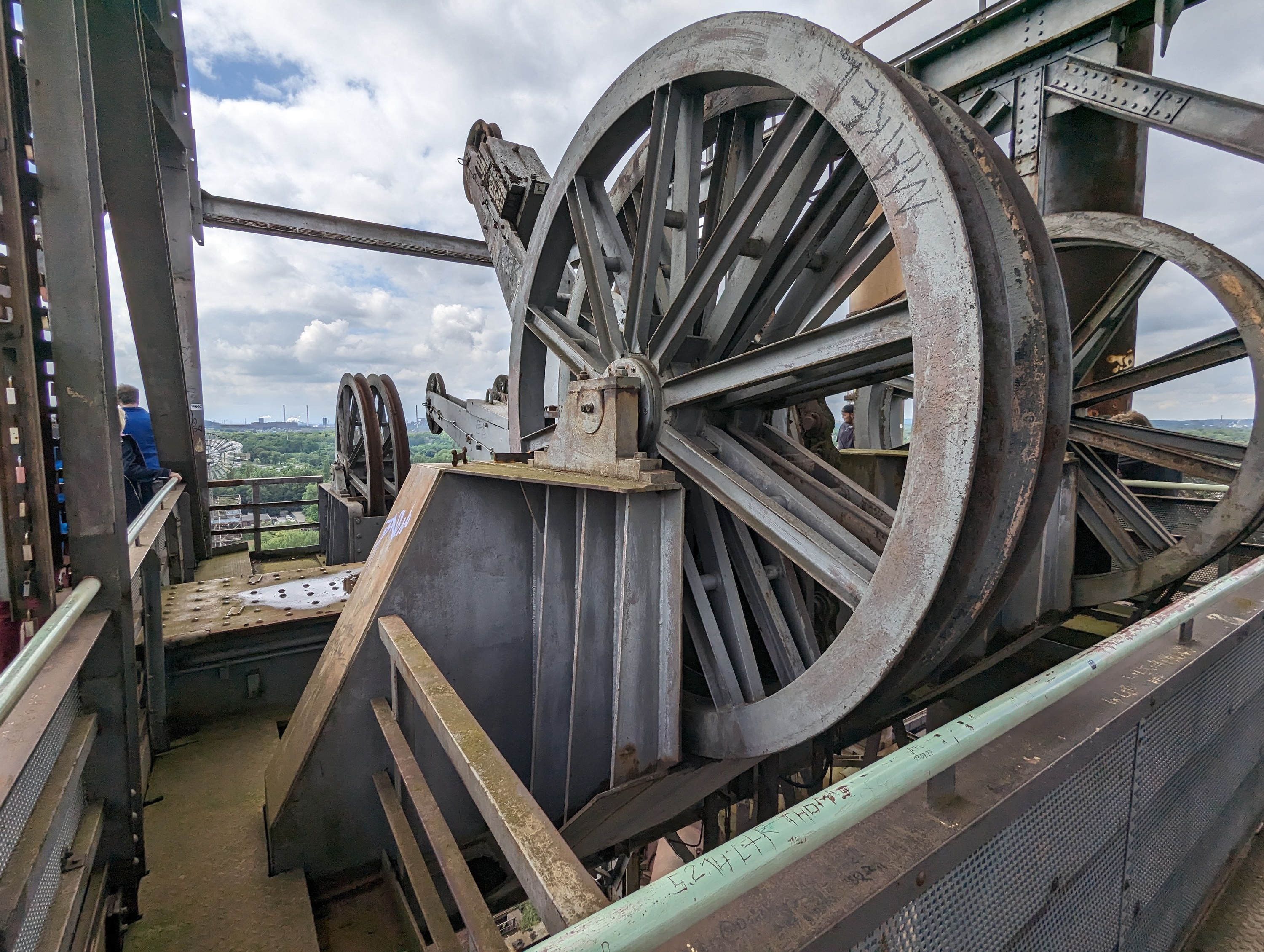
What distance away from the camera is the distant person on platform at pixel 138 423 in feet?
16.5

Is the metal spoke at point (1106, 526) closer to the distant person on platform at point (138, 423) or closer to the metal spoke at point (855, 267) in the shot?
the metal spoke at point (855, 267)

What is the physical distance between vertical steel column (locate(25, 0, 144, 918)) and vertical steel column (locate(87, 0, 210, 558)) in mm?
3198

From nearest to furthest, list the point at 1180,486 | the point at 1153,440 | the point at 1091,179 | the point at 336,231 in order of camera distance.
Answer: the point at 1153,440 → the point at 1180,486 → the point at 1091,179 → the point at 336,231

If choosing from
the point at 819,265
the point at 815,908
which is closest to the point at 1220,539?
the point at 819,265

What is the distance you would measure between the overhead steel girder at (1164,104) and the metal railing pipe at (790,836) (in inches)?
188

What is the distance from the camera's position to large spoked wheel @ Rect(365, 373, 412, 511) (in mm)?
7773

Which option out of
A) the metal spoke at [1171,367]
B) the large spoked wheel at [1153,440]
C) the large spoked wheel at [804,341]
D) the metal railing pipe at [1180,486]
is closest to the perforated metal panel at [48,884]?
the large spoked wheel at [804,341]

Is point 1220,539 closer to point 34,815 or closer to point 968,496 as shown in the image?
point 968,496

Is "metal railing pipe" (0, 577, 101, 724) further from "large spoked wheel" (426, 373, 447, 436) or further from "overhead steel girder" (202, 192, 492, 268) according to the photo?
"overhead steel girder" (202, 192, 492, 268)

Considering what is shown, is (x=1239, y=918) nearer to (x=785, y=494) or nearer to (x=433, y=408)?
(x=785, y=494)

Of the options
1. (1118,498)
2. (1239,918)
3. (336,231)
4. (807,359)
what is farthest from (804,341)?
(336,231)

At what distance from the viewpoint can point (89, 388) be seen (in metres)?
2.08

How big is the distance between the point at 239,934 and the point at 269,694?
6.47 ft

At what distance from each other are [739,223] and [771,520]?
1.28 metres
